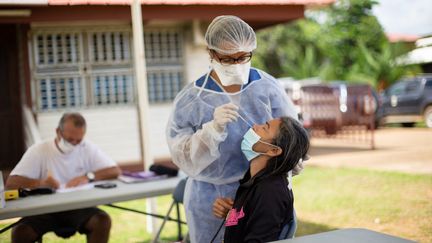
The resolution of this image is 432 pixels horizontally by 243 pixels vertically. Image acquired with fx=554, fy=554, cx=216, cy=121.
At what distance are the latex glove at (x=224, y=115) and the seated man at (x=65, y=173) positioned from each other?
6.52ft

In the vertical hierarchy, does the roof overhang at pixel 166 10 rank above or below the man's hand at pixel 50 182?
above

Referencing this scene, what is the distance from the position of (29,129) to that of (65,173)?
4.05 metres

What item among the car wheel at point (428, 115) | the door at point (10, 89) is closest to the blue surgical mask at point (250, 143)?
the door at point (10, 89)

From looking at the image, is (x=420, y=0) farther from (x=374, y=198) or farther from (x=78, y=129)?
(x=78, y=129)

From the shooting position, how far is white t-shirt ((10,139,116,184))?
180 inches

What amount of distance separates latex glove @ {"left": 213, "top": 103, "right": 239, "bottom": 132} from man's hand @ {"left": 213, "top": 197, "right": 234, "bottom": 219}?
0.38m

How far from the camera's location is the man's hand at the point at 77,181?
460cm

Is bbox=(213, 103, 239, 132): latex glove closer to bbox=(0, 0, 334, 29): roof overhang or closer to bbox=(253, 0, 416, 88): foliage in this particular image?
bbox=(253, 0, 416, 88): foliage

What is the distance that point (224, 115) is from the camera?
9.14 feet

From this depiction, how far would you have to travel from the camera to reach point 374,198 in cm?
722

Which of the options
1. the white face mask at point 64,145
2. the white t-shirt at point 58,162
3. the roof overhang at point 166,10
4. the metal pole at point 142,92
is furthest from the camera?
the roof overhang at point 166,10

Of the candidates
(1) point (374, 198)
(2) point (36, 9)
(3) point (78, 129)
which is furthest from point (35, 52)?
(1) point (374, 198)

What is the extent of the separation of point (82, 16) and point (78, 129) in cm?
469

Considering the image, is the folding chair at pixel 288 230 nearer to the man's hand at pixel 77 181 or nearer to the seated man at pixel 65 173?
the seated man at pixel 65 173
